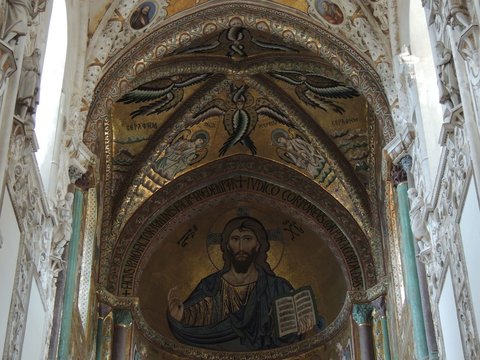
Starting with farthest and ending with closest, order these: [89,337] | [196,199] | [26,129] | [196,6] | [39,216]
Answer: [196,199] → [89,337] → [196,6] → [39,216] → [26,129]

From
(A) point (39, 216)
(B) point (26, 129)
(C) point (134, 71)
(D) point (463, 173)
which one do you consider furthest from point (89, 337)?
(D) point (463, 173)

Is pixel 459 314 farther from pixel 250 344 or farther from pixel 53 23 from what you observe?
pixel 250 344

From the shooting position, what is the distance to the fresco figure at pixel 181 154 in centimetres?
1773

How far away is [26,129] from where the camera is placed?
8.98 metres

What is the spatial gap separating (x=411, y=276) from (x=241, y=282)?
7458 millimetres

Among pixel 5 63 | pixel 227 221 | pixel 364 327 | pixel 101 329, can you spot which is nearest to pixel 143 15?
pixel 101 329

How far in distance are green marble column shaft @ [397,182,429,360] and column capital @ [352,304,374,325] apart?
160 inches

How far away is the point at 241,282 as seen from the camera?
19484 mm

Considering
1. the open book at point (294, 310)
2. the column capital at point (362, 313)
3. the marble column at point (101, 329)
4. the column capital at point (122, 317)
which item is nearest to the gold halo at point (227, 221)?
the open book at point (294, 310)

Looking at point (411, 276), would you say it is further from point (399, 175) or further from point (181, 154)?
point (181, 154)

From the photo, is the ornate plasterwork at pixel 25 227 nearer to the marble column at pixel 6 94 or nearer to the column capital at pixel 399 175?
the marble column at pixel 6 94

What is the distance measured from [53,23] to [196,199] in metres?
6.97

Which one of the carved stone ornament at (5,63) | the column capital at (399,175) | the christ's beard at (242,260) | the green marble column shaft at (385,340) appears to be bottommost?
the carved stone ornament at (5,63)

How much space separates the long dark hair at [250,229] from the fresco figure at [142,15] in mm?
6587
